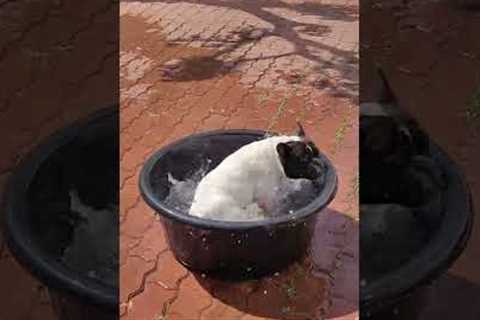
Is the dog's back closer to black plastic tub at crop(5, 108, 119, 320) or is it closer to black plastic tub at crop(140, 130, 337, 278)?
black plastic tub at crop(140, 130, 337, 278)

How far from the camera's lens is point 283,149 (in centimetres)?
215

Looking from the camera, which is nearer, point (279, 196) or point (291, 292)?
point (279, 196)

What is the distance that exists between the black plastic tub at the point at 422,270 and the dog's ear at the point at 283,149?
428mm

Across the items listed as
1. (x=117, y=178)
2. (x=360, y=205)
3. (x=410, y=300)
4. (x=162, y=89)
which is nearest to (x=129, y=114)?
(x=162, y=89)

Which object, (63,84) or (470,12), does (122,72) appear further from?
(470,12)

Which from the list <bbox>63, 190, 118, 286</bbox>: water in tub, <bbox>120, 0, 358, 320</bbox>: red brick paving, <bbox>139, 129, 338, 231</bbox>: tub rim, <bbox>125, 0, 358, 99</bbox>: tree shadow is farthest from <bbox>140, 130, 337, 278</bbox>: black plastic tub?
<bbox>125, 0, 358, 99</bbox>: tree shadow

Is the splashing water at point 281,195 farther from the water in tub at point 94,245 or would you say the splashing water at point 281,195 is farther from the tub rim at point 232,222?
the water in tub at point 94,245

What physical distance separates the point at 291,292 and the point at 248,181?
0.49 metres

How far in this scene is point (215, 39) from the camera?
411cm

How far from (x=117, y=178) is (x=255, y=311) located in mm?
792

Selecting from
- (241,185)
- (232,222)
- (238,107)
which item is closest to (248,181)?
(241,185)

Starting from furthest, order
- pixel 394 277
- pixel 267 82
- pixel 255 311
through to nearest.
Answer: pixel 267 82
pixel 255 311
pixel 394 277

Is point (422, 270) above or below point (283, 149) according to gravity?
below

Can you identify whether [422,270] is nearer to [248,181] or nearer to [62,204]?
[248,181]
